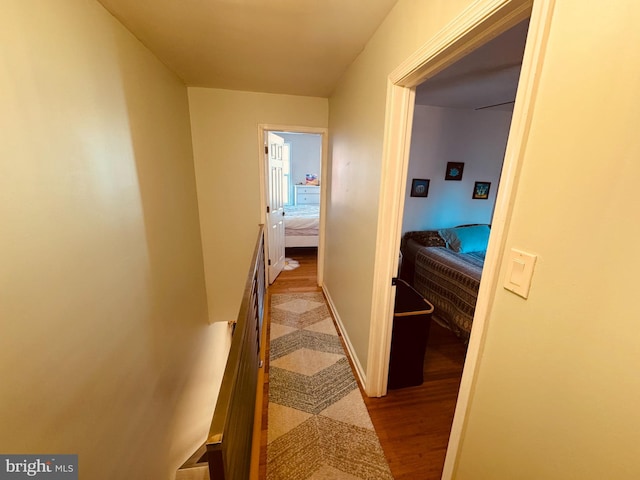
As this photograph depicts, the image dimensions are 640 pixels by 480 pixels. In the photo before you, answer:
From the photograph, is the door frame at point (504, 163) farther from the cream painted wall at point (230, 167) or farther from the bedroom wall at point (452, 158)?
the bedroom wall at point (452, 158)

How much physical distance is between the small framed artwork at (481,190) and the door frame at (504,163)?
9.23ft

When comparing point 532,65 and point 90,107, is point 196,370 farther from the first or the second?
point 532,65

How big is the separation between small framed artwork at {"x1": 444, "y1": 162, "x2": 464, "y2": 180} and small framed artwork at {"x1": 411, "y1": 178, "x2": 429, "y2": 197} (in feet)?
1.03

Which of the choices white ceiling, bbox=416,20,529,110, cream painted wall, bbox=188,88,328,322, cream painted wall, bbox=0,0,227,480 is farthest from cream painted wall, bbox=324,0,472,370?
cream painted wall, bbox=0,0,227,480

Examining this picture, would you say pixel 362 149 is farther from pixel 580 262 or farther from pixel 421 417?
pixel 421 417

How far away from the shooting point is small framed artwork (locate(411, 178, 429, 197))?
3.42m

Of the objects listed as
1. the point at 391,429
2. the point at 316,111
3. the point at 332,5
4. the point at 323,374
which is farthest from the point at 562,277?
the point at 316,111

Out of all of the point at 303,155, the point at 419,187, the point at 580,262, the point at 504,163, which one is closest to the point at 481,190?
the point at 419,187

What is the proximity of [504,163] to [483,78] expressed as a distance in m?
2.12

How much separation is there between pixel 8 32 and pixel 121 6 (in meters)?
0.72

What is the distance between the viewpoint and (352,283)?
212 cm

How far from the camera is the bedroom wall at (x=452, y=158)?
3.30m

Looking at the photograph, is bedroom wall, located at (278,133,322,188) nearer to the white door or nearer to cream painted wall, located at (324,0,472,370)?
the white door

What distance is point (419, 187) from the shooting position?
3451 millimetres
